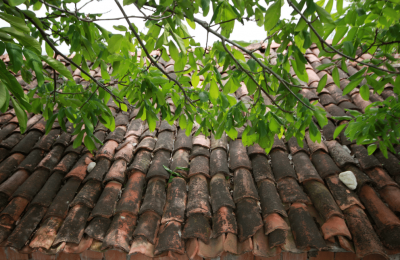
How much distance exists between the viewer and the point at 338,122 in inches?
98.6

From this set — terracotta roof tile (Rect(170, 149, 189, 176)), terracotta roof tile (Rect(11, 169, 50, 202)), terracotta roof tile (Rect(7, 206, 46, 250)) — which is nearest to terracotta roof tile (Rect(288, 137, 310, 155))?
terracotta roof tile (Rect(170, 149, 189, 176))

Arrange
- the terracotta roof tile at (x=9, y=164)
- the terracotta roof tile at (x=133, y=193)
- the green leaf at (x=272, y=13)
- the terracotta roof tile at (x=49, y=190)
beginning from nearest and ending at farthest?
the green leaf at (x=272, y=13), the terracotta roof tile at (x=133, y=193), the terracotta roof tile at (x=49, y=190), the terracotta roof tile at (x=9, y=164)

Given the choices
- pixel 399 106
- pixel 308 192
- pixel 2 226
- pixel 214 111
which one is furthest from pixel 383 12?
pixel 2 226

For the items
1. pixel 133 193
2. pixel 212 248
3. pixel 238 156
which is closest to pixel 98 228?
pixel 133 193

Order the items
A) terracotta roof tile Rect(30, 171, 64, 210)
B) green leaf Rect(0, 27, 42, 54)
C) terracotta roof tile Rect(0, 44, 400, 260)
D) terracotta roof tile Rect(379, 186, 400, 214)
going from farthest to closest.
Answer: terracotta roof tile Rect(30, 171, 64, 210) → terracotta roof tile Rect(379, 186, 400, 214) → terracotta roof tile Rect(0, 44, 400, 260) → green leaf Rect(0, 27, 42, 54)

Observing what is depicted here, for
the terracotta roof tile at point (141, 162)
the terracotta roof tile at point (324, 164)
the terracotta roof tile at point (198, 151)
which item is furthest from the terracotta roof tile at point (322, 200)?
the terracotta roof tile at point (141, 162)

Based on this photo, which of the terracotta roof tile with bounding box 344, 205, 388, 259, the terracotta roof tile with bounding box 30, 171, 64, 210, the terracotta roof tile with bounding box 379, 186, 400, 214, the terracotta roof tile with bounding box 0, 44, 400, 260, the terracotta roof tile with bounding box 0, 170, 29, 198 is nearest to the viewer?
the terracotta roof tile with bounding box 344, 205, 388, 259

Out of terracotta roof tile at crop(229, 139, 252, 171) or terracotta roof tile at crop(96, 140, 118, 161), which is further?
terracotta roof tile at crop(96, 140, 118, 161)

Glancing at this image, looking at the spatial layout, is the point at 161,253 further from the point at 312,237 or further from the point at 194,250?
the point at 312,237

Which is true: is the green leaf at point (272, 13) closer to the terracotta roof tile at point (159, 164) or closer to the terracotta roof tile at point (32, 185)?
the terracotta roof tile at point (159, 164)

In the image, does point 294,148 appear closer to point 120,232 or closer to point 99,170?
point 120,232

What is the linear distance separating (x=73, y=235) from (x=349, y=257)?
1921 mm

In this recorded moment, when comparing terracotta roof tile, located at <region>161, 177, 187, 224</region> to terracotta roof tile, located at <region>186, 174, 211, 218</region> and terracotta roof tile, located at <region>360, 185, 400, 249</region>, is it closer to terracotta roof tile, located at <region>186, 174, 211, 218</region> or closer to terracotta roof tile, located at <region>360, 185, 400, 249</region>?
terracotta roof tile, located at <region>186, 174, 211, 218</region>

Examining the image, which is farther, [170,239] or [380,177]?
[380,177]
